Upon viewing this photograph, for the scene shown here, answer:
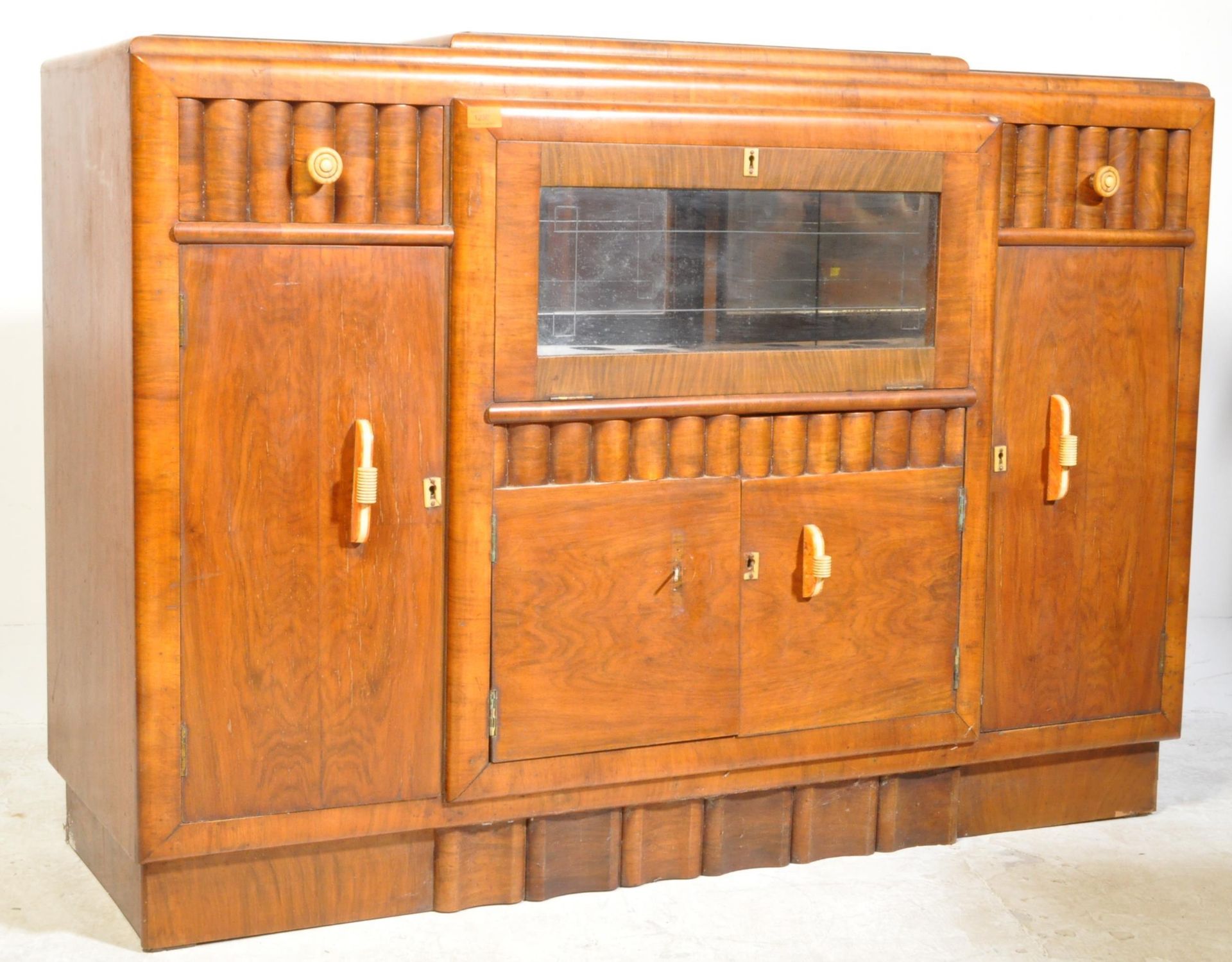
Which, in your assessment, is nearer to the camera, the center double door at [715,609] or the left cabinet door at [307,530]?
the left cabinet door at [307,530]

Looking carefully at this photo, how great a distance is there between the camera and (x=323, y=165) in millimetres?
2938

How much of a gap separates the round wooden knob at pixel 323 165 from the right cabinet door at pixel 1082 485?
4.32ft

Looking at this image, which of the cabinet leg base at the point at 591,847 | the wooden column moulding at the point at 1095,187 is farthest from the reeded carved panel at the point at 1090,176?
the cabinet leg base at the point at 591,847

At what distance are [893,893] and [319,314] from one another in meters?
1.51

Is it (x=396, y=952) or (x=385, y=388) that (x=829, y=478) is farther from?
(x=396, y=952)

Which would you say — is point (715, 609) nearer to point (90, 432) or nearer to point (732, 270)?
point (732, 270)

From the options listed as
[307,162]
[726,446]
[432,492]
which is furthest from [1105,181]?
[307,162]

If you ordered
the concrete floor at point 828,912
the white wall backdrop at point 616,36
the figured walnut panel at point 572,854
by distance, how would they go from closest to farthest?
the concrete floor at point 828,912
the figured walnut panel at point 572,854
the white wall backdrop at point 616,36

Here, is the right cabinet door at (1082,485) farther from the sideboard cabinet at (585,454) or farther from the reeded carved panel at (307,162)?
the reeded carved panel at (307,162)

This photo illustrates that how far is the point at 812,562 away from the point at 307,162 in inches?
45.8

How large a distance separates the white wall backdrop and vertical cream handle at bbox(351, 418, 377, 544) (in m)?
1.68

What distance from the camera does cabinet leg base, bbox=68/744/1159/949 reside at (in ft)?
10.3

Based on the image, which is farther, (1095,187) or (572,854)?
(1095,187)

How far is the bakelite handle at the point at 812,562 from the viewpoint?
3.33m
